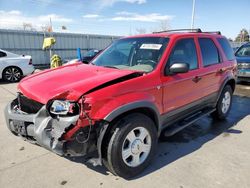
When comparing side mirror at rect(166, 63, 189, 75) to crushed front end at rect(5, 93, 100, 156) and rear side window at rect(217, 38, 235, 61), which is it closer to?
crushed front end at rect(5, 93, 100, 156)

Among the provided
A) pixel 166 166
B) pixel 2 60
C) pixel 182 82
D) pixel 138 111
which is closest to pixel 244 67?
pixel 182 82

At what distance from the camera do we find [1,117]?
5.45m

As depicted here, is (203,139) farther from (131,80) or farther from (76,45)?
(76,45)

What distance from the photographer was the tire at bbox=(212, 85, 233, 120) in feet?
16.6

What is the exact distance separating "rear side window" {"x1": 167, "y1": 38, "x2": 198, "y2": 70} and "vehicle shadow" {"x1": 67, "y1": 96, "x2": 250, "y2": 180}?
1.31m

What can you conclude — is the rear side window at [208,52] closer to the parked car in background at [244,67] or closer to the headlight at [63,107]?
the headlight at [63,107]

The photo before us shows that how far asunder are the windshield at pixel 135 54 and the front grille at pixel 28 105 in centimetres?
130

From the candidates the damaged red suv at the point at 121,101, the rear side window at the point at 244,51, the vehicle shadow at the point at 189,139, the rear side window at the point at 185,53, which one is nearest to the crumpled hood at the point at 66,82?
the damaged red suv at the point at 121,101

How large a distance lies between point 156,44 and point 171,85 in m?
0.70

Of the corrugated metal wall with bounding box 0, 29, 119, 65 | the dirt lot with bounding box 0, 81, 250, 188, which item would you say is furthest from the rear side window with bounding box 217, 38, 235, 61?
the corrugated metal wall with bounding box 0, 29, 119, 65

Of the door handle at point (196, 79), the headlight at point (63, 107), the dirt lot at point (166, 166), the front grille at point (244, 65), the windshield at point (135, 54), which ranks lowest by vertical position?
the dirt lot at point (166, 166)

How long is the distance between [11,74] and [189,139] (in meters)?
8.92

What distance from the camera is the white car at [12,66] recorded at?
1027cm

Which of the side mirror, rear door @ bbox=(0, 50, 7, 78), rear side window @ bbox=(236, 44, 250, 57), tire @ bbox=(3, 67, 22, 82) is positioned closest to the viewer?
the side mirror
